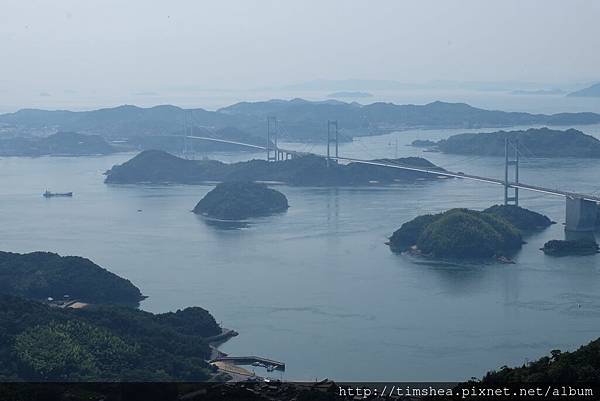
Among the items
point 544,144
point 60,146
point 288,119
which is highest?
point 288,119

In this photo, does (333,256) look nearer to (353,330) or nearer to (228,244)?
(228,244)

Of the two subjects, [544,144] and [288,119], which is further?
[288,119]

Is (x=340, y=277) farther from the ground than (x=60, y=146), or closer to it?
closer to it

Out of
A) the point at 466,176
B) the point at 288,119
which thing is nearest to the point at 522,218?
the point at 466,176

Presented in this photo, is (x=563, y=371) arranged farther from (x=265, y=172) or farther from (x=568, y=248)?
(x=265, y=172)

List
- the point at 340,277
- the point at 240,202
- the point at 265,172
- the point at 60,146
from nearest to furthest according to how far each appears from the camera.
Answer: the point at 340,277
the point at 240,202
the point at 265,172
the point at 60,146

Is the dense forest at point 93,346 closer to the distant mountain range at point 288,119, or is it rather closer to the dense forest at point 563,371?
the dense forest at point 563,371

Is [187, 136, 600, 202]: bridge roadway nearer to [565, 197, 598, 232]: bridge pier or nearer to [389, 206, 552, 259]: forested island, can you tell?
[565, 197, 598, 232]: bridge pier
